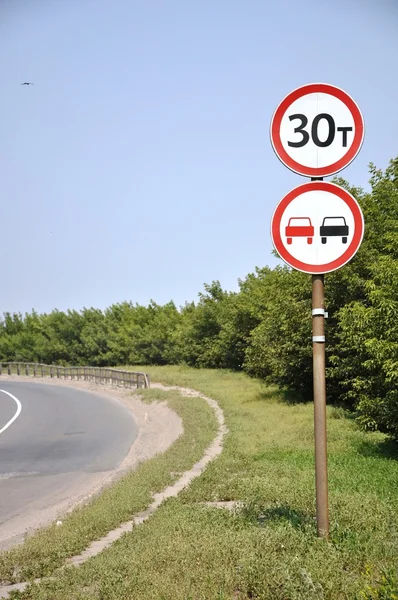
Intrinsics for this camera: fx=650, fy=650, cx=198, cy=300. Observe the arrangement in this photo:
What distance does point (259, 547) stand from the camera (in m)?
5.08

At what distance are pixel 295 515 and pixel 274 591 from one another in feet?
6.80

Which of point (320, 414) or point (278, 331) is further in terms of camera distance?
point (278, 331)

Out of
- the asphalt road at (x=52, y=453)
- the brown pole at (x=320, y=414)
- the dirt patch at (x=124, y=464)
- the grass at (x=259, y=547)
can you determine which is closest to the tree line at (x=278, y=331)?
the grass at (x=259, y=547)

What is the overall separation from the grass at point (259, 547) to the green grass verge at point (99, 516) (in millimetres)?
579

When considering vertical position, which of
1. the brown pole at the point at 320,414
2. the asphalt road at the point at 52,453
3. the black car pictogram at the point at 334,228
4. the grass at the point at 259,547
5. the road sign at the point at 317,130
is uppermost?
the road sign at the point at 317,130

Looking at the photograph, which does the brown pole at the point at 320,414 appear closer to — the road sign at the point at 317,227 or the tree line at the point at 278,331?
the road sign at the point at 317,227

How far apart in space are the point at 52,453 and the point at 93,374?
26.1m

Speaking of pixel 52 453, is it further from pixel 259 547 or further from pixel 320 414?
pixel 320 414

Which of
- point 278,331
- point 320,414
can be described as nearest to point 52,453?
point 278,331

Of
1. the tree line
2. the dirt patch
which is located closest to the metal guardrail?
the dirt patch

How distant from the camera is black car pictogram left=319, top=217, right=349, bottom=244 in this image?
483cm

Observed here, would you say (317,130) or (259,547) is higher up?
(317,130)

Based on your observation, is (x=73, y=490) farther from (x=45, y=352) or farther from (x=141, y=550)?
(x=45, y=352)

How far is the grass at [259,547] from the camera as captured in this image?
14.2 feet
